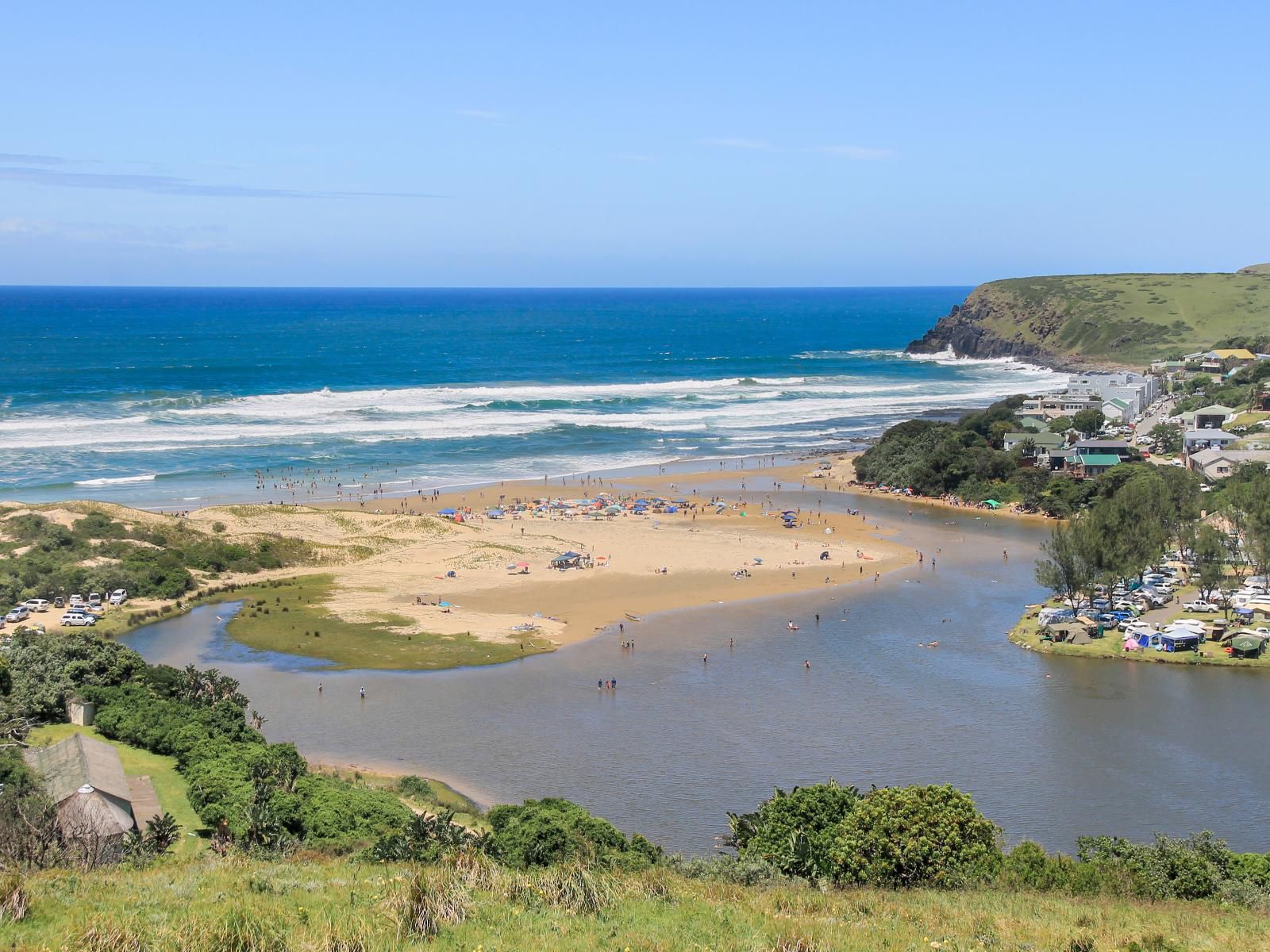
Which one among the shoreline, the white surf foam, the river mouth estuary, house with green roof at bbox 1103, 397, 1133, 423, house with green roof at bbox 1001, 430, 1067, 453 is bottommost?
the river mouth estuary

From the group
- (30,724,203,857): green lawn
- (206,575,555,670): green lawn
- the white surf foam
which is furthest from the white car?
the white surf foam

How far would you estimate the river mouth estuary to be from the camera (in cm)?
2639

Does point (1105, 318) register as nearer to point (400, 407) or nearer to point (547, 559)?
point (400, 407)

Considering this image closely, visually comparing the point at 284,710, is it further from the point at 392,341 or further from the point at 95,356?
the point at 392,341

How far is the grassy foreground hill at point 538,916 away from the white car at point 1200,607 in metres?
24.4

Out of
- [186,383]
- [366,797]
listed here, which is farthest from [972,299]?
[366,797]

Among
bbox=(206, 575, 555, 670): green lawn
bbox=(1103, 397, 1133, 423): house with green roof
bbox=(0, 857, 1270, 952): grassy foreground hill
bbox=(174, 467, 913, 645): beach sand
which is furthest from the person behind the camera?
bbox=(1103, 397, 1133, 423): house with green roof

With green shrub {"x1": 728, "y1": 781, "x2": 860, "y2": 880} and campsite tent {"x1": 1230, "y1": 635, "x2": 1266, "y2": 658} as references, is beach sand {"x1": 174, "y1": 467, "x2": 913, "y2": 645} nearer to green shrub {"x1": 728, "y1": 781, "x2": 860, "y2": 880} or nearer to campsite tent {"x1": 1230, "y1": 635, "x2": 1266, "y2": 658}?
campsite tent {"x1": 1230, "y1": 635, "x2": 1266, "y2": 658}

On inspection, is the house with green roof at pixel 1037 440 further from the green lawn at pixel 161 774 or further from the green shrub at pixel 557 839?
the green lawn at pixel 161 774

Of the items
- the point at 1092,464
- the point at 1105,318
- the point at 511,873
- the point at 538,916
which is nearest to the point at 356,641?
the point at 511,873

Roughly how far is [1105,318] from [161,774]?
135559 millimetres

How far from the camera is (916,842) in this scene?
809 inches

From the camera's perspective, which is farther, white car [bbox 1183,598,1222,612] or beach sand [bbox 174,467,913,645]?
beach sand [bbox 174,467,913,645]

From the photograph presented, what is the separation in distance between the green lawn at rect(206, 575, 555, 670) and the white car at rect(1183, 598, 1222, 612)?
21737 millimetres
